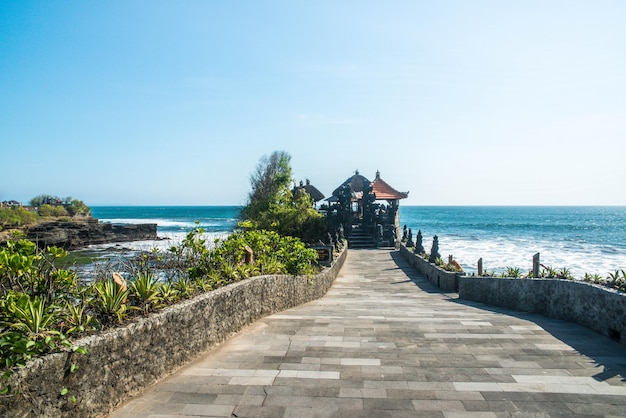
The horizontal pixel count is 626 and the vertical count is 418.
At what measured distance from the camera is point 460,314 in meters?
8.45

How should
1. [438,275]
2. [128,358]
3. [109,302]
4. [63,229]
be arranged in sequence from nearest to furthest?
[128,358]
[109,302]
[438,275]
[63,229]

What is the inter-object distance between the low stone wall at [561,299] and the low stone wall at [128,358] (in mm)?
5638

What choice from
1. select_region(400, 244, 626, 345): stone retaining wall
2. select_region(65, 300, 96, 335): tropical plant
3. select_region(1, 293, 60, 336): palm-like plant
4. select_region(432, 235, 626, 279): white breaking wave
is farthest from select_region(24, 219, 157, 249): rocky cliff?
select_region(1, 293, 60, 336): palm-like plant

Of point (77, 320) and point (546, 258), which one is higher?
point (77, 320)

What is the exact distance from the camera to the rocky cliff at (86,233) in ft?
134

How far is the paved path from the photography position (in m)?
3.95

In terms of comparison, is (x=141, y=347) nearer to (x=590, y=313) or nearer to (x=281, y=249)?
(x=281, y=249)

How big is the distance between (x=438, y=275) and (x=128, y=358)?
12189 millimetres

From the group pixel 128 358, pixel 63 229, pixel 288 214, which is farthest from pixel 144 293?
pixel 63 229

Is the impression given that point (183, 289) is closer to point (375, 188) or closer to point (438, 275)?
point (438, 275)

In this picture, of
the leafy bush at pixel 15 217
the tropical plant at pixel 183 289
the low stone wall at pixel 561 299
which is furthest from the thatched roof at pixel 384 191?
the leafy bush at pixel 15 217

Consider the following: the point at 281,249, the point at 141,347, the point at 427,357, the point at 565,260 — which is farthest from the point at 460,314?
the point at 565,260

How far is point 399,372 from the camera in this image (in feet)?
15.8

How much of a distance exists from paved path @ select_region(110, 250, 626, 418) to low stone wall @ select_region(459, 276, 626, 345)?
30cm
